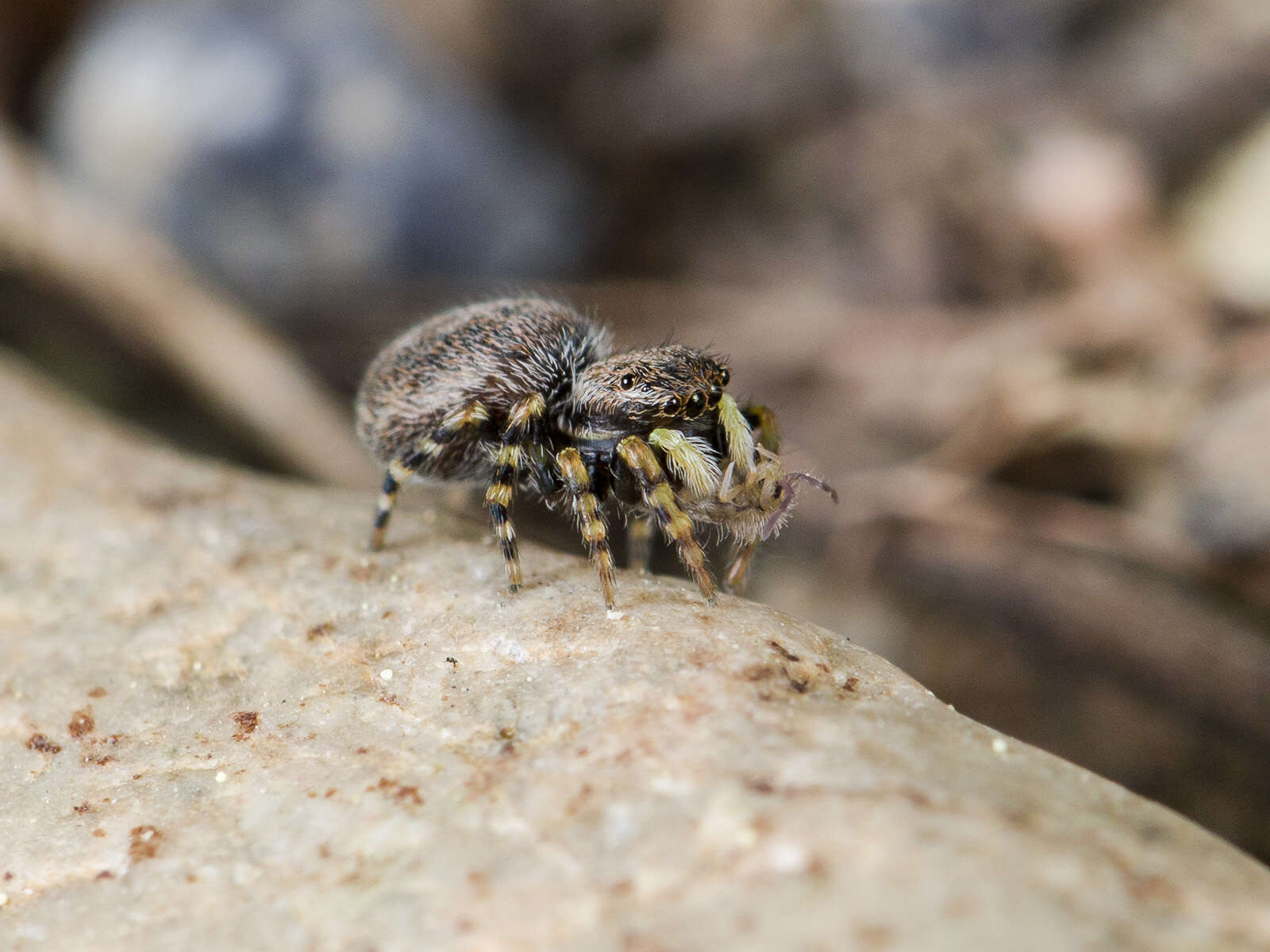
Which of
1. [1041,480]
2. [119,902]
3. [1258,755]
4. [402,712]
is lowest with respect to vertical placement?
[119,902]

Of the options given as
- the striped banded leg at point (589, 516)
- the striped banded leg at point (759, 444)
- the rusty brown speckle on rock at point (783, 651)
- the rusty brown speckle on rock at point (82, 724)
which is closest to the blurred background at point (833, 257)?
the striped banded leg at point (759, 444)

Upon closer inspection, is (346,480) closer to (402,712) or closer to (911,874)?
(402,712)

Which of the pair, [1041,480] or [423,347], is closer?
[423,347]

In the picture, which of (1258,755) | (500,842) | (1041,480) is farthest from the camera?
(1041,480)

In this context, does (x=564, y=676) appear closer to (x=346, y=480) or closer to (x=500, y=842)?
(x=500, y=842)

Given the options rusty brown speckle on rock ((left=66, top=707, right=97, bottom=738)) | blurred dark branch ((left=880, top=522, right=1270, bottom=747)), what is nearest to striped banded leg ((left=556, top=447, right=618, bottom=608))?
rusty brown speckle on rock ((left=66, top=707, right=97, bottom=738))

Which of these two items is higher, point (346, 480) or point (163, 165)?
point (163, 165)

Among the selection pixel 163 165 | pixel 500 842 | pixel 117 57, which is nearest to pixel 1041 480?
pixel 500 842

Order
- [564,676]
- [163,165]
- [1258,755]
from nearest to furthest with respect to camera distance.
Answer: [564,676]
[1258,755]
[163,165]

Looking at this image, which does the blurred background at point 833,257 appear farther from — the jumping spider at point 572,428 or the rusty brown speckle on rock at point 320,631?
the rusty brown speckle on rock at point 320,631
